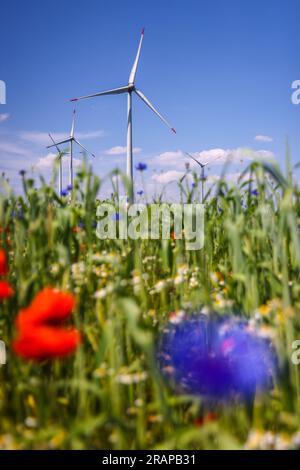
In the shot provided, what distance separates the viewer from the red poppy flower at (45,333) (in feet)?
4.37

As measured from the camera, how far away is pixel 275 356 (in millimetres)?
1993

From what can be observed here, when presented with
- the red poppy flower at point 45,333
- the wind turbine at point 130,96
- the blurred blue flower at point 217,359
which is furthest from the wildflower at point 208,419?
the wind turbine at point 130,96

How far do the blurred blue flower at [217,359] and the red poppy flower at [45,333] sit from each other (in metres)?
0.62

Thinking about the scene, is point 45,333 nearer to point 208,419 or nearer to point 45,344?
point 45,344

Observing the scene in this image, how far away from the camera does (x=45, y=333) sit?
1.37 metres

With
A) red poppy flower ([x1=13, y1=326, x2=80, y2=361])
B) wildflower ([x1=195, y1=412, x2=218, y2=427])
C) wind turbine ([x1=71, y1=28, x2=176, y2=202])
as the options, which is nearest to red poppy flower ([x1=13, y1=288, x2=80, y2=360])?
red poppy flower ([x1=13, y1=326, x2=80, y2=361])

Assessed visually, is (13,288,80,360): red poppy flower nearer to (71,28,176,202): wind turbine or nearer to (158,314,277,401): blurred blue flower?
(158,314,277,401): blurred blue flower

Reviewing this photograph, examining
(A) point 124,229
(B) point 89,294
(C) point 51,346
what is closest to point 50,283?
(B) point 89,294

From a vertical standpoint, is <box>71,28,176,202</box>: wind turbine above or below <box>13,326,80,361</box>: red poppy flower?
above

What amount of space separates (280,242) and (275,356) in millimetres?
530

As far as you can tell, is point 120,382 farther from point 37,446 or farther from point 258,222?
point 258,222

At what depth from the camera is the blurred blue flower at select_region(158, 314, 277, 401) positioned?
5.92ft

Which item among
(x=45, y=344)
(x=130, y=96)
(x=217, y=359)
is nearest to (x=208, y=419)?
(x=217, y=359)

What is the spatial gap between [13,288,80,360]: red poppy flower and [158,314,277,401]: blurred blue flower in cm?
62
